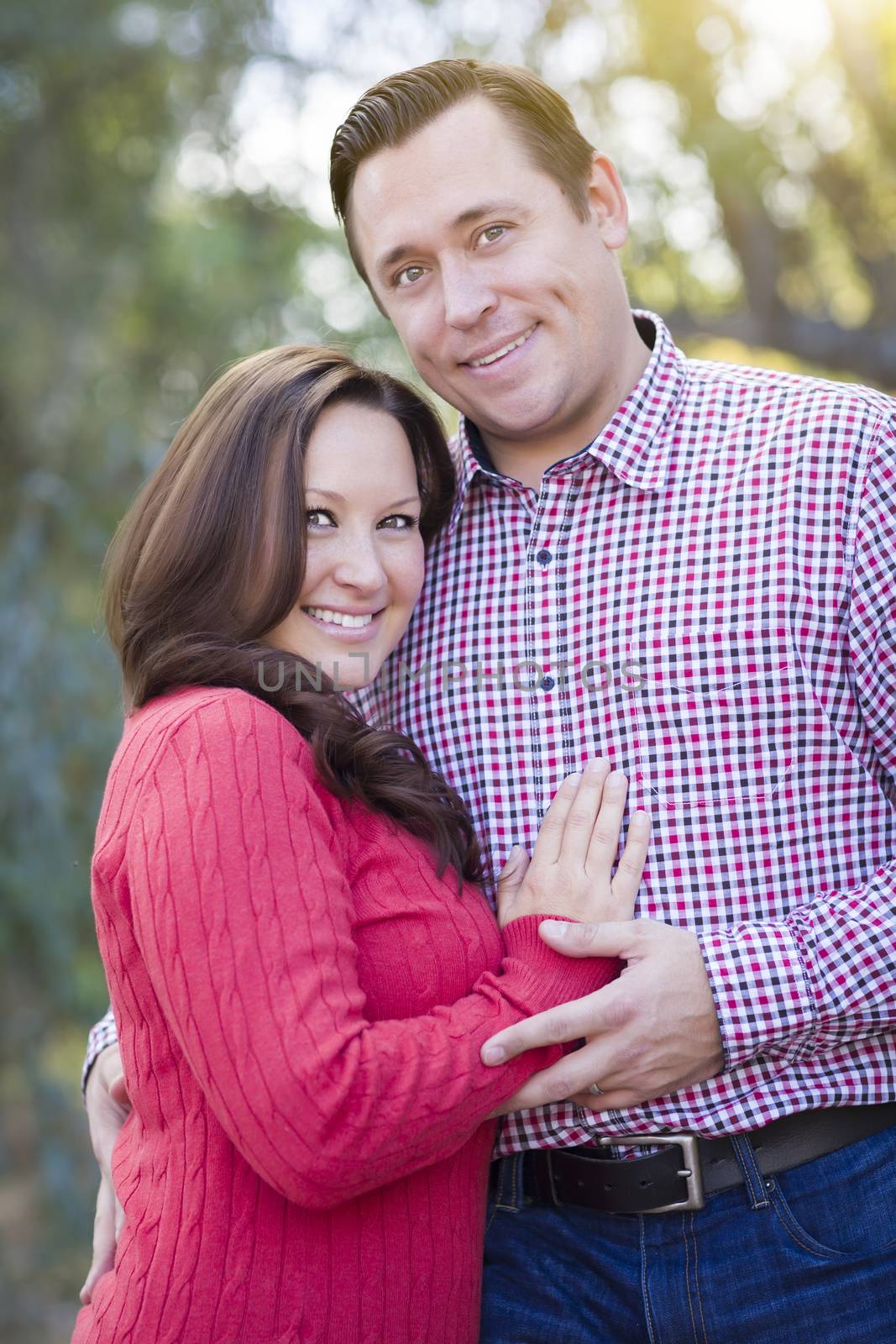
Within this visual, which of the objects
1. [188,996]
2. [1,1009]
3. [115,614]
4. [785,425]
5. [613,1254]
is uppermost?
[785,425]

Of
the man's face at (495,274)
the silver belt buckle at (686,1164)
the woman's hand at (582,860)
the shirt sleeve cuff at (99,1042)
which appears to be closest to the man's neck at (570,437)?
the man's face at (495,274)

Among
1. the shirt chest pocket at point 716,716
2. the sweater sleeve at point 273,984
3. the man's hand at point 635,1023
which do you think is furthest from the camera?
the shirt chest pocket at point 716,716

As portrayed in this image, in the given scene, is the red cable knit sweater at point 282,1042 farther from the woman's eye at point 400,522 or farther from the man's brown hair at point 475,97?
the man's brown hair at point 475,97

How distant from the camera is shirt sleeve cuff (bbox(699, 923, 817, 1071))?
5.19 ft

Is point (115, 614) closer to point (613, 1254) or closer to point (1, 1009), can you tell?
point (613, 1254)

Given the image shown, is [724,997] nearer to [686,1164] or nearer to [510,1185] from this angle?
[686,1164]

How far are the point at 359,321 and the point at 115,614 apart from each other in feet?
14.5

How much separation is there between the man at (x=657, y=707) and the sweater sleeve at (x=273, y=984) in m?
0.16

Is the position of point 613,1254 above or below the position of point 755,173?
below

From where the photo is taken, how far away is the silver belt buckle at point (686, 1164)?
162 cm

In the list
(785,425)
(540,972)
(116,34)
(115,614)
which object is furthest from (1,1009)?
(116,34)

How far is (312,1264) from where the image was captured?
1.43 metres

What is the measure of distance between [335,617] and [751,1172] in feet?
2.98

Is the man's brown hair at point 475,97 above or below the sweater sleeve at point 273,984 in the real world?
above
